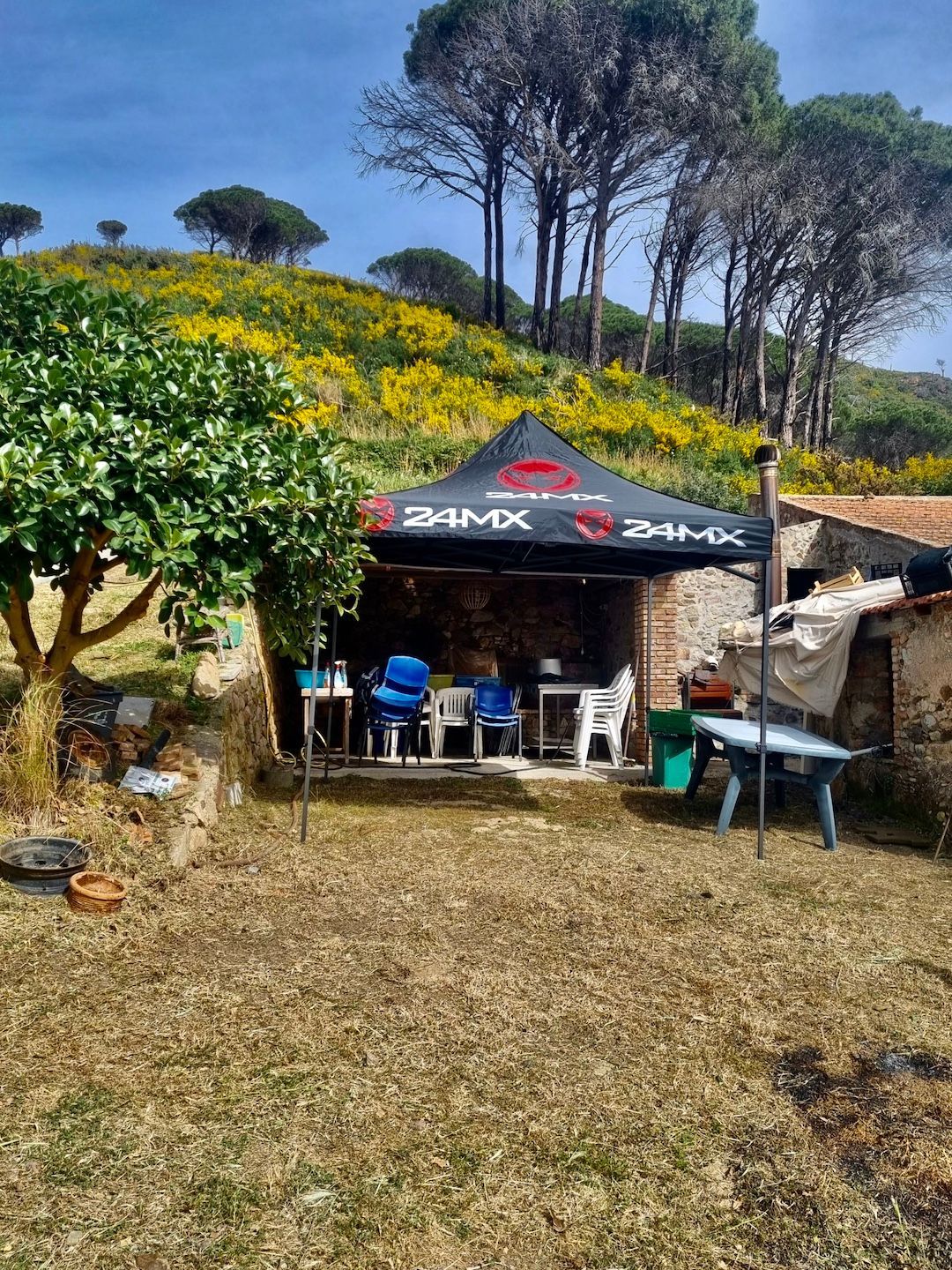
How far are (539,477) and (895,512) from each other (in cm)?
960

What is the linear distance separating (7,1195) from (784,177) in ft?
77.0

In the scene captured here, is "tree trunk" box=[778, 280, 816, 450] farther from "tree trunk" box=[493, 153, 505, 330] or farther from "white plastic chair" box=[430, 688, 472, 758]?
"white plastic chair" box=[430, 688, 472, 758]

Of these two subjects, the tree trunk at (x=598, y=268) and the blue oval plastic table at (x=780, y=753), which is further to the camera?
the tree trunk at (x=598, y=268)

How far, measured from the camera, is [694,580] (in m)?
12.2

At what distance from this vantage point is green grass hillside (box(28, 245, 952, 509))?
14359 millimetres

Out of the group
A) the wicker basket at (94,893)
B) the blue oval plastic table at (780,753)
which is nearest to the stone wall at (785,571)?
the blue oval plastic table at (780,753)

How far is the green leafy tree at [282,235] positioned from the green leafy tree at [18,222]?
26.2 feet

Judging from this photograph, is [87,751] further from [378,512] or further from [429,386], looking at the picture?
[429,386]

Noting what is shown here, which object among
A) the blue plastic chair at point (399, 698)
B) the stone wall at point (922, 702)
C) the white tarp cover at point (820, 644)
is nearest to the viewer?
the stone wall at point (922, 702)

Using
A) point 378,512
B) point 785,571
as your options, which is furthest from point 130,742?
point 785,571

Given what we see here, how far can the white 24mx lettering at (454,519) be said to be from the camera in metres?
5.14

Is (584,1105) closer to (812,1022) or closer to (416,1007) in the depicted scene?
(416,1007)

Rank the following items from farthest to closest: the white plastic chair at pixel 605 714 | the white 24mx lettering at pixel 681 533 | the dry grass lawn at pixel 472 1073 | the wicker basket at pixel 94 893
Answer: the white plastic chair at pixel 605 714
the white 24mx lettering at pixel 681 533
the wicker basket at pixel 94 893
the dry grass lawn at pixel 472 1073

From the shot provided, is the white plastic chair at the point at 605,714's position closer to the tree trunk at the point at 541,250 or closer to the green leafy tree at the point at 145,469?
the green leafy tree at the point at 145,469
